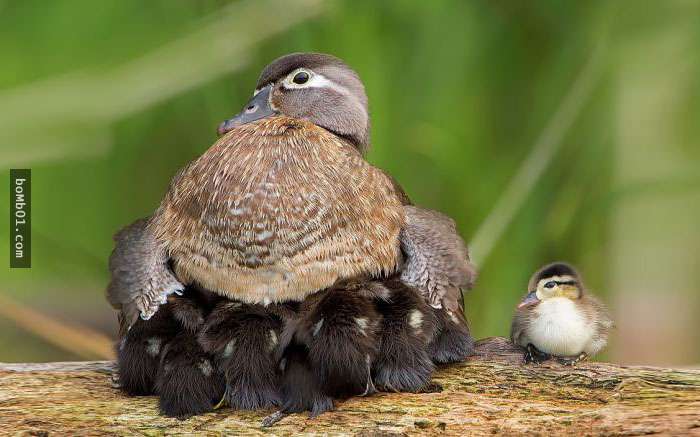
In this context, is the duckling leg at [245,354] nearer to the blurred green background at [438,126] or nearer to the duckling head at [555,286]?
the duckling head at [555,286]

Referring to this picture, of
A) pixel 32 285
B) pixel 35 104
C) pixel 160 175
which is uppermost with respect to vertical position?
pixel 35 104

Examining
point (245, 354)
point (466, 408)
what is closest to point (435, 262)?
point (466, 408)

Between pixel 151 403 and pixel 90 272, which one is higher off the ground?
pixel 90 272

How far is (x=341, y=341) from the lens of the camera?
7.98 feet

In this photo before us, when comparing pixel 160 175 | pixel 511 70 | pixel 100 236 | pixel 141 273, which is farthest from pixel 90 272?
pixel 511 70

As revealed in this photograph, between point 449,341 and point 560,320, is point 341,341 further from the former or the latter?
point 560,320

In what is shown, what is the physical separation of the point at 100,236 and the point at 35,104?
0.53 m

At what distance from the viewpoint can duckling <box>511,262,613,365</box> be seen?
278 cm

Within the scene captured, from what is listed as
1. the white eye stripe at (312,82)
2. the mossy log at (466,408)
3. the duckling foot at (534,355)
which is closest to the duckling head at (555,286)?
the duckling foot at (534,355)

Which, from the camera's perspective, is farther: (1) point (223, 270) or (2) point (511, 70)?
(2) point (511, 70)

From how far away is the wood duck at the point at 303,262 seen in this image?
2.47 metres

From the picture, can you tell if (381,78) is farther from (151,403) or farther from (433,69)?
(151,403)

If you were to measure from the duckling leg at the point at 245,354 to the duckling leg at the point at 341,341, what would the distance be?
9 centimetres

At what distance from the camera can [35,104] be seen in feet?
12.5
